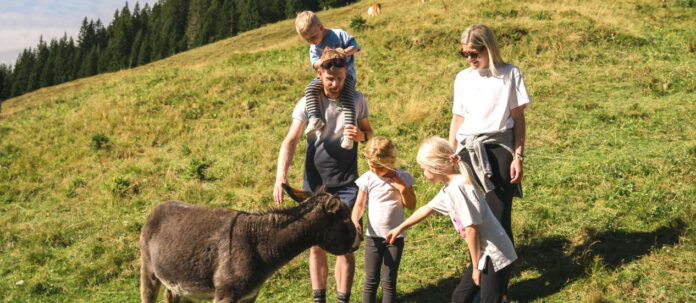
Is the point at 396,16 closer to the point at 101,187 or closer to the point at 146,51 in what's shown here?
the point at 101,187

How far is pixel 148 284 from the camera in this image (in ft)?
15.1

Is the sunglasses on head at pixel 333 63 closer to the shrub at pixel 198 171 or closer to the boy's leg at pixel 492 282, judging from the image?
the boy's leg at pixel 492 282

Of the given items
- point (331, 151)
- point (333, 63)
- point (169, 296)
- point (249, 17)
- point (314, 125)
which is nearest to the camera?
point (333, 63)

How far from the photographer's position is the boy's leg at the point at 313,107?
451 cm

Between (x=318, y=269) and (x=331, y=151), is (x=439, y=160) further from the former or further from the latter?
(x=318, y=269)

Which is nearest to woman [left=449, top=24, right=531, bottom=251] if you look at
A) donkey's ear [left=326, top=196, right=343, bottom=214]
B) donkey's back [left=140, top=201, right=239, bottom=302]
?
donkey's ear [left=326, top=196, right=343, bottom=214]

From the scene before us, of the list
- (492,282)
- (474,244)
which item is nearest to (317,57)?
(474,244)

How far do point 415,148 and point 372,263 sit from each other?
618 centimetres

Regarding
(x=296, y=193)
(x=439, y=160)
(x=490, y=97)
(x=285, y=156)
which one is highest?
(x=490, y=97)

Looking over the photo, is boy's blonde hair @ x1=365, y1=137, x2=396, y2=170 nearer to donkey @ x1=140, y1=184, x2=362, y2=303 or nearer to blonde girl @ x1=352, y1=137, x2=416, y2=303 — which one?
blonde girl @ x1=352, y1=137, x2=416, y2=303

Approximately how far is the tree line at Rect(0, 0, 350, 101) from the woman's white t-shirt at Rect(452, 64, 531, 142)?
80005 millimetres

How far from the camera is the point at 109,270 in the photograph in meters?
7.14

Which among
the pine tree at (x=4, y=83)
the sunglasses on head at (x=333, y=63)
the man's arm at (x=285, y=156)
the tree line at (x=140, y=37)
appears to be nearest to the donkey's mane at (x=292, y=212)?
the man's arm at (x=285, y=156)

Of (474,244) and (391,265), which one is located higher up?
(474,244)
